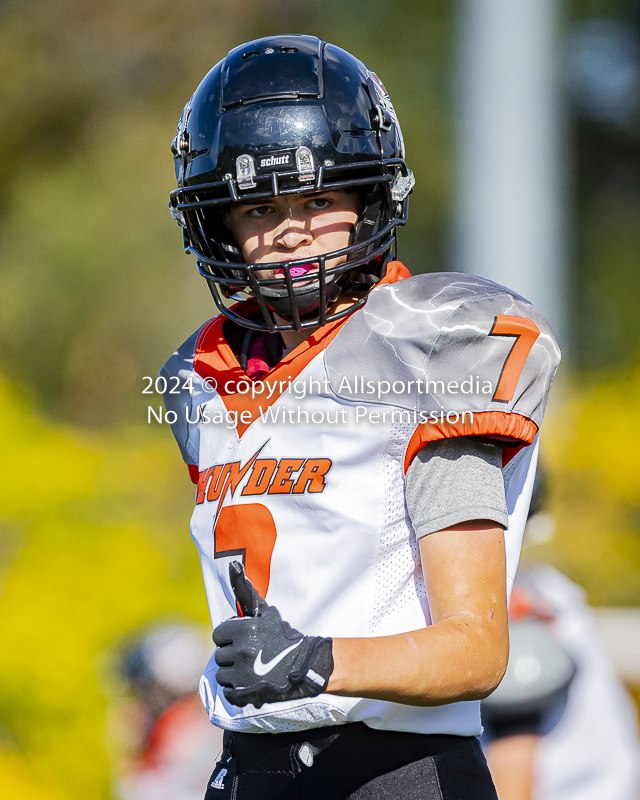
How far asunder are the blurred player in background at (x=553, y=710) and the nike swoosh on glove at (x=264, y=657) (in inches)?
54.0

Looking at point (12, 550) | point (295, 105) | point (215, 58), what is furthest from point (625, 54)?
point (295, 105)

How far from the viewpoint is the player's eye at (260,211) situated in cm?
183

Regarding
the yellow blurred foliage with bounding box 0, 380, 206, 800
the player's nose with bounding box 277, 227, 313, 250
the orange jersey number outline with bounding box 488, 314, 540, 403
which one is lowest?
the yellow blurred foliage with bounding box 0, 380, 206, 800

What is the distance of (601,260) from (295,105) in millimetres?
10644

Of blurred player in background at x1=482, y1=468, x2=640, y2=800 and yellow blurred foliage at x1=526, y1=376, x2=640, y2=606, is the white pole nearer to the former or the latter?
yellow blurred foliage at x1=526, y1=376, x2=640, y2=606

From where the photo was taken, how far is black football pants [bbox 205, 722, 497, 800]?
158 centimetres

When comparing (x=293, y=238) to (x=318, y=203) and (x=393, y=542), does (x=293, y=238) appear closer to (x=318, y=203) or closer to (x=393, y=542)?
(x=318, y=203)

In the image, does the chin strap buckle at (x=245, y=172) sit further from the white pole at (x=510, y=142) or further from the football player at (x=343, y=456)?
the white pole at (x=510, y=142)

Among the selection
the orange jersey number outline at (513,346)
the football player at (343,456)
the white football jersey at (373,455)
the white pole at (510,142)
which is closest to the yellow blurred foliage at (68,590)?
the white pole at (510,142)

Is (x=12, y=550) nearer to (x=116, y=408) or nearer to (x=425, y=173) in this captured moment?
(x=116, y=408)

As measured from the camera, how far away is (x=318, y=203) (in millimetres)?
1816

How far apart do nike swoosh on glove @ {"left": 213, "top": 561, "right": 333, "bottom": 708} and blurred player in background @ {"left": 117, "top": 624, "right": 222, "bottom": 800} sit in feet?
9.45

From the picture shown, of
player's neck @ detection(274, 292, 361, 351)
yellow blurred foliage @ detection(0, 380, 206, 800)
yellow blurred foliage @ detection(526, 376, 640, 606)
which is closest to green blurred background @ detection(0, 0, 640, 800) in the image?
yellow blurred foliage @ detection(526, 376, 640, 606)

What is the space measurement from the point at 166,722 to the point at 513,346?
3272 mm
